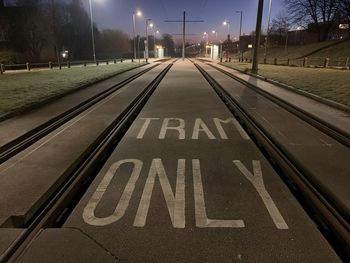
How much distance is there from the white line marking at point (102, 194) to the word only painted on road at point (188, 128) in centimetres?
227

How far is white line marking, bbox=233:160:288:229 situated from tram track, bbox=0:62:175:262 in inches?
103

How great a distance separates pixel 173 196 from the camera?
4.80 metres

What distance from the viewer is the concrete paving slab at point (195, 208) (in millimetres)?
3547

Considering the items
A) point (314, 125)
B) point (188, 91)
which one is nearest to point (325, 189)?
point (314, 125)

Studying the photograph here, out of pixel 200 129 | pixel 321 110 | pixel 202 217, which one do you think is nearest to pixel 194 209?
pixel 202 217

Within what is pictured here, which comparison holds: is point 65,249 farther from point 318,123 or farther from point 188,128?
point 318,123

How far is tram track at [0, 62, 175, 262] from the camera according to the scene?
3.70 metres

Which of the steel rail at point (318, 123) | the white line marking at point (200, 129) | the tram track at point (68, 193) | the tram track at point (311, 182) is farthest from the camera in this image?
the white line marking at point (200, 129)

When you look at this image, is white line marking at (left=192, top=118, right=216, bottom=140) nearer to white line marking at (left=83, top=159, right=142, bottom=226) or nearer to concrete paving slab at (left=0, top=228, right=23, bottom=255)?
white line marking at (left=83, top=159, right=142, bottom=226)

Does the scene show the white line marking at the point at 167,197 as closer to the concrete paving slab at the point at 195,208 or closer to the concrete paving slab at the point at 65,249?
the concrete paving slab at the point at 195,208

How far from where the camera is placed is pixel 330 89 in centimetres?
1608

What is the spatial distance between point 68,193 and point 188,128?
4.63 m

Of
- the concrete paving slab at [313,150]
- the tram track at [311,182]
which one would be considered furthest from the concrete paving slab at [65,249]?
the concrete paving slab at [313,150]

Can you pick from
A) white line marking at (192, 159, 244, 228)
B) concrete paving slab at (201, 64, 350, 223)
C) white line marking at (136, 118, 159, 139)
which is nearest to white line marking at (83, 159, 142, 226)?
white line marking at (192, 159, 244, 228)
